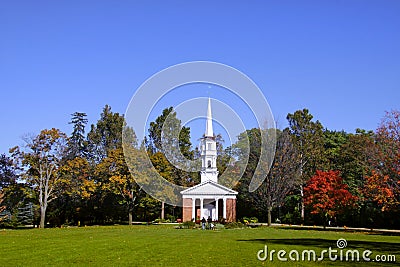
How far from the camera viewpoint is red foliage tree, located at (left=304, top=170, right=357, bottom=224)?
153 ft

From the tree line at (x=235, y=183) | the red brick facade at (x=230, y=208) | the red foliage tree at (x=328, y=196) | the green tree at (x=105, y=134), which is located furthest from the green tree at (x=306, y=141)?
the green tree at (x=105, y=134)

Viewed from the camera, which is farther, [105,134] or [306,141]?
[105,134]

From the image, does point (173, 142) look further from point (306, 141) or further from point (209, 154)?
point (306, 141)

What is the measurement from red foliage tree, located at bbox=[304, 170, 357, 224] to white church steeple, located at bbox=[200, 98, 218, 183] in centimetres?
1668

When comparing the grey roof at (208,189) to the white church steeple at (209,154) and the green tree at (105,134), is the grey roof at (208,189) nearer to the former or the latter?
the white church steeple at (209,154)

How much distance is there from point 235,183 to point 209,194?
4.38 meters

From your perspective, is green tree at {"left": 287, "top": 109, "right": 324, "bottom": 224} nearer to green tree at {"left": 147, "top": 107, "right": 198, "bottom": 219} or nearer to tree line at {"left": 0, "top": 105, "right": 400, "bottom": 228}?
tree line at {"left": 0, "top": 105, "right": 400, "bottom": 228}

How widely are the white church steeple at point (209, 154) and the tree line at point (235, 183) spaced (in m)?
4.04

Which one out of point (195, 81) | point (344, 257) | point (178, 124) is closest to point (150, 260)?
point (344, 257)

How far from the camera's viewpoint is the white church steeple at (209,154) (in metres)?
61.3

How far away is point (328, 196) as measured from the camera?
155 feet

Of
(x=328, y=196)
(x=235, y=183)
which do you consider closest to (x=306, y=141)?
(x=235, y=183)

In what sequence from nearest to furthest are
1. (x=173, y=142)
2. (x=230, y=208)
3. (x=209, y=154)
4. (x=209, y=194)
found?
1. (x=230, y=208)
2. (x=209, y=194)
3. (x=209, y=154)
4. (x=173, y=142)

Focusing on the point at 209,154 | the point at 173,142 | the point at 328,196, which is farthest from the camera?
the point at 173,142
